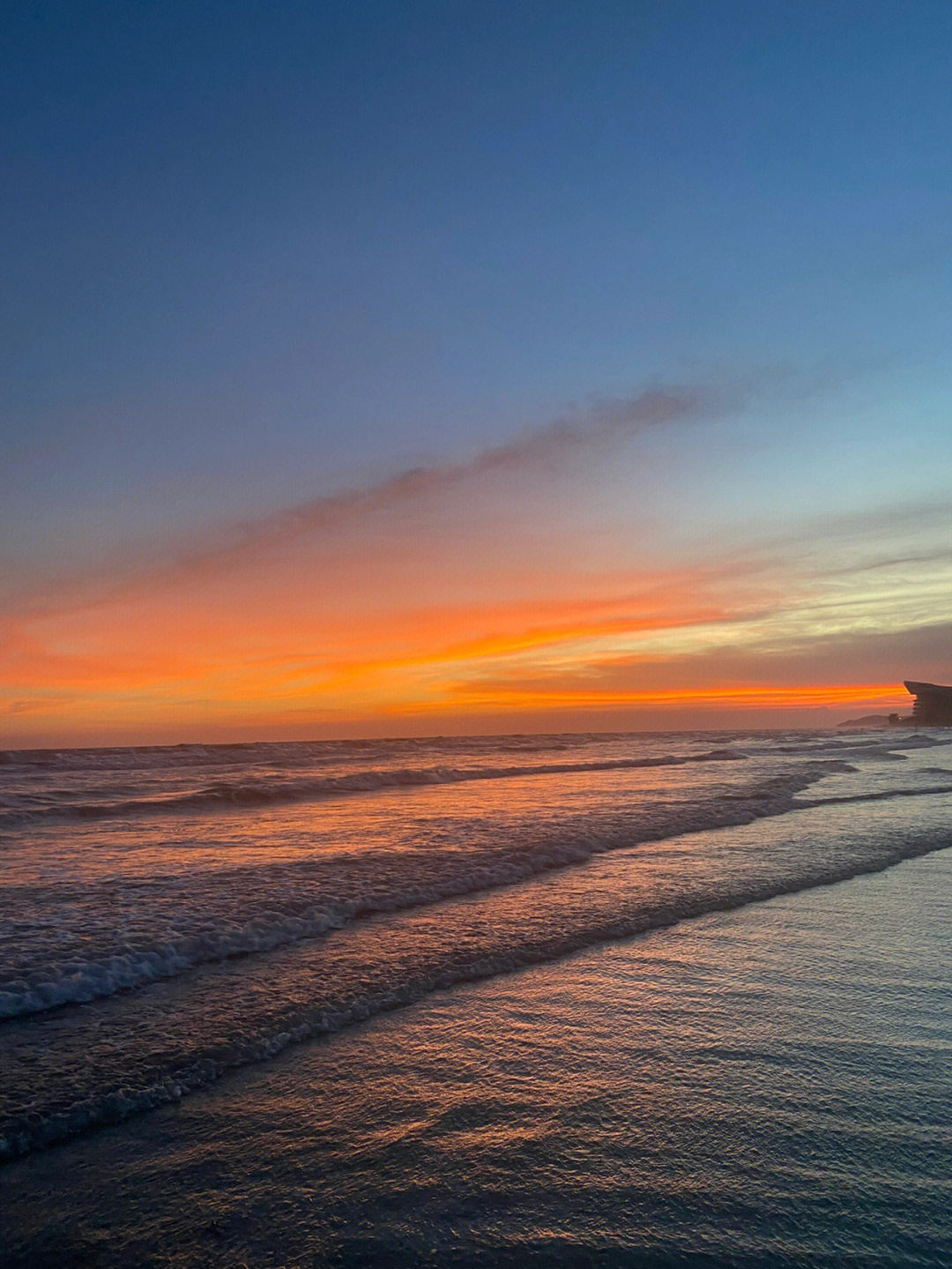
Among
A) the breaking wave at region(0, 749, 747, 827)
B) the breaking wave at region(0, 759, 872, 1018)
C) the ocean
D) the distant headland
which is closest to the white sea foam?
the ocean

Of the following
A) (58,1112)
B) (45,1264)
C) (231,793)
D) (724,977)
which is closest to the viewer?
(45,1264)

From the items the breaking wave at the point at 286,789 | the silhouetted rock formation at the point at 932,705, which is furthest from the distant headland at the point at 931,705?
the breaking wave at the point at 286,789

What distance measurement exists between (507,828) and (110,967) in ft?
30.3

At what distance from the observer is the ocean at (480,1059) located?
11.1 feet

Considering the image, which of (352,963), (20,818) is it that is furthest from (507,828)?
(20,818)

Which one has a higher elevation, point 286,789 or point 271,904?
point 271,904

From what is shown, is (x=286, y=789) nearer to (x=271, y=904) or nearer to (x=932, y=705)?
(x=271, y=904)

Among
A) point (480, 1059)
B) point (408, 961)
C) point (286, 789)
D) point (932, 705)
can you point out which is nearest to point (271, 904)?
point (408, 961)

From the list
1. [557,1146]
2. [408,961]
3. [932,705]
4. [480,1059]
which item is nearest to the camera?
[557,1146]

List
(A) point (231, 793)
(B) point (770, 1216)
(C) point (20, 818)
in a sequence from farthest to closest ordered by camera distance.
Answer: (A) point (231, 793) → (C) point (20, 818) → (B) point (770, 1216)

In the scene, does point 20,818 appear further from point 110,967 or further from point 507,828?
point 110,967

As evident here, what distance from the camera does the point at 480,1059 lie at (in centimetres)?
503

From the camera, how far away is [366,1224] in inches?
133

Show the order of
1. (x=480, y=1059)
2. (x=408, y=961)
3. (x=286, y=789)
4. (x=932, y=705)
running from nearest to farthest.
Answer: (x=480, y=1059) < (x=408, y=961) < (x=286, y=789) < (x=932, y=705)
